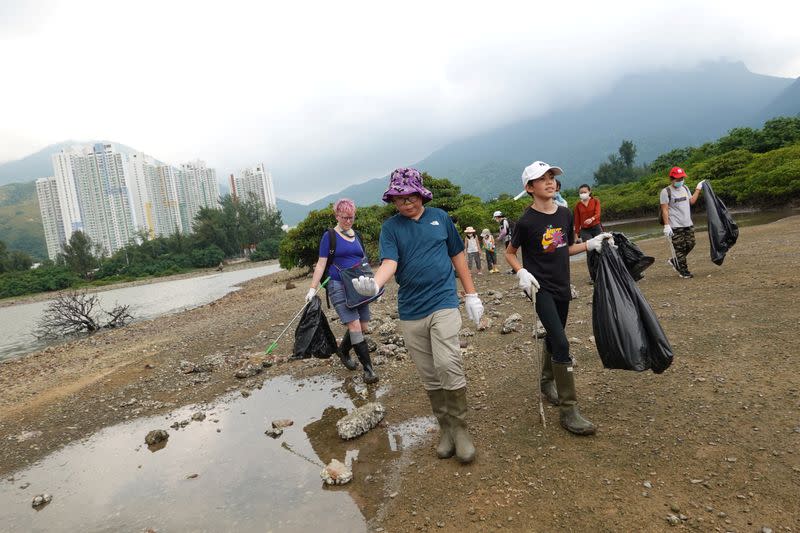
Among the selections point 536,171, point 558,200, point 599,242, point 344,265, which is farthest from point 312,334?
point 558,200

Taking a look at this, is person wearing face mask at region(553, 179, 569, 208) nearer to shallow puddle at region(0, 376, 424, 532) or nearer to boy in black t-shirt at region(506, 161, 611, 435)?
boy in black t-shirt at region(506, 161, 611, 435)

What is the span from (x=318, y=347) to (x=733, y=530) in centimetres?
397

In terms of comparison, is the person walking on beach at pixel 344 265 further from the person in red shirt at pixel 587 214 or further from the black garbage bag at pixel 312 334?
the person in red shirt at pixel 587 214

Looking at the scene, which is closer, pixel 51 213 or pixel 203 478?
pixel 203 478

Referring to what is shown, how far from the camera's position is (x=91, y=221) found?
132000 mm

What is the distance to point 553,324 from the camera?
3.18 m

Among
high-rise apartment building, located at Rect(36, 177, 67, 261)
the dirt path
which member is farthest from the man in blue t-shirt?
high-rise apartment building, located at Rect(36, 177, 67, 261)

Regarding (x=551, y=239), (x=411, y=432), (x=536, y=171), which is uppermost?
(x=536, y=171)

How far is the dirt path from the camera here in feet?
7.60

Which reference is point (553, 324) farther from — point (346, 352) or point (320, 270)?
point (346, 352)

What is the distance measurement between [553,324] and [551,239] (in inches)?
25.6

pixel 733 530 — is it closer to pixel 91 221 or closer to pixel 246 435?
pixel 246 435

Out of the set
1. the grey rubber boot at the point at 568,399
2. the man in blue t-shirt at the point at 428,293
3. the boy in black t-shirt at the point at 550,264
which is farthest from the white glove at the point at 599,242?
the man in blue t-shirt at the point at 428,293

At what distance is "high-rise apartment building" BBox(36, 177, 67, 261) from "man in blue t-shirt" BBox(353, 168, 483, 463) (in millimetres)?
166316
